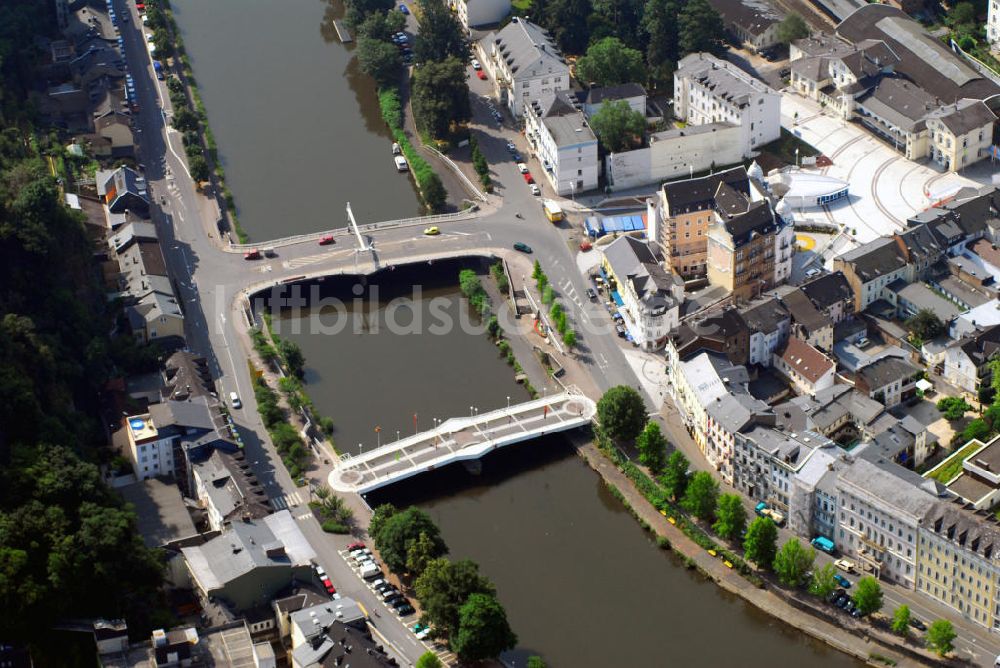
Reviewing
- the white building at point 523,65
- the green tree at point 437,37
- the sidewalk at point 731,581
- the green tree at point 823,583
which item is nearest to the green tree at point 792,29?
the white building at point 523,65

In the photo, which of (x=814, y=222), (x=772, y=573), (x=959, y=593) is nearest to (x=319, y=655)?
(x=772, y=573)

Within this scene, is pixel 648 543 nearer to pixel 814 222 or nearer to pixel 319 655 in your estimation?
pixel 319 655

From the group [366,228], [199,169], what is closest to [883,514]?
[366,228]

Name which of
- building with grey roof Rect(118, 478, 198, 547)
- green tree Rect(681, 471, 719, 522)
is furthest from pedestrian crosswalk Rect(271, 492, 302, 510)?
green tree Rect(681, 471, 719, 522)

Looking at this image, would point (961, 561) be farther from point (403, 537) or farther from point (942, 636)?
point (403, 537)

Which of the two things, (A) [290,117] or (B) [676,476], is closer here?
(B) [676,476]

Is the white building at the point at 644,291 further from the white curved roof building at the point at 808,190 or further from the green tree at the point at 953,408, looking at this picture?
the green tree at the point at 953,408
